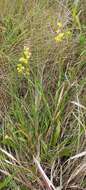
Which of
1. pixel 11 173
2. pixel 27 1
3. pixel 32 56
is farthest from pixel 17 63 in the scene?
pixel 11 173

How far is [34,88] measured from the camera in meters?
1.65

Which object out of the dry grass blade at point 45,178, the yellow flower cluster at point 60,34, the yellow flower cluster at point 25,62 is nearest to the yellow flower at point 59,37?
the yellow flower cluster at point 60,34

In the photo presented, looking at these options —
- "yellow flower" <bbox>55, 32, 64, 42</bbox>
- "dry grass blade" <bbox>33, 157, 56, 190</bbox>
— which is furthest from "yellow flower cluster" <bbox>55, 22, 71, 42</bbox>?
"dry grass blade" <bbox>33, 157, 56, 190</bbox>

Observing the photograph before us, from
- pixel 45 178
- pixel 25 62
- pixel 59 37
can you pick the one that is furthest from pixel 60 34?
pixel 45 178

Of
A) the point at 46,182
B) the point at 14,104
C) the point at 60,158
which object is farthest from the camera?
the point at 14,104

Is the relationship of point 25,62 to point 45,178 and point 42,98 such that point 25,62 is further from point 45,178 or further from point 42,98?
point 45,178

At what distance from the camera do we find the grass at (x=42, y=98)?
4.80 feet

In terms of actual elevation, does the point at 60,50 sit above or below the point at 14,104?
above

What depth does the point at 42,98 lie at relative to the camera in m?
1.58

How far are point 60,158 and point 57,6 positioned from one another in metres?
0.73

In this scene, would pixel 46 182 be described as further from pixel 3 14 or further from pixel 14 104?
pixel 3 14

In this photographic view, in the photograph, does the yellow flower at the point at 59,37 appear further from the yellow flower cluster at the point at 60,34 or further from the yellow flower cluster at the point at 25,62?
the yellow flower cluster at the point at 25,62

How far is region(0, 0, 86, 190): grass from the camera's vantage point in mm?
1462

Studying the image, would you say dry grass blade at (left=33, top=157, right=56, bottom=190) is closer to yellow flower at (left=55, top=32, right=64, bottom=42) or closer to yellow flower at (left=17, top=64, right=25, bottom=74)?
yellow flower at (left=17, top=64, right=25, bottom=74)
